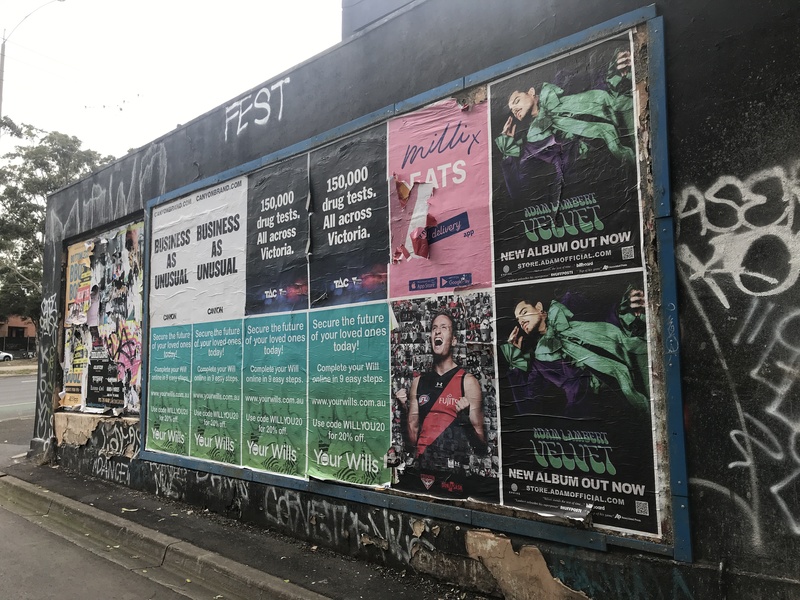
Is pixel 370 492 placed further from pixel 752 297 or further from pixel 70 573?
pixel 752 297

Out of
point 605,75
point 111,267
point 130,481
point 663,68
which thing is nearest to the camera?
point 663,68

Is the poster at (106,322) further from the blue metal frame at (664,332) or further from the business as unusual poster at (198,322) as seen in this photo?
the blue metal frame at (664,332)

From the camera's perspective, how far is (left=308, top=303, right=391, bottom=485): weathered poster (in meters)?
4.50

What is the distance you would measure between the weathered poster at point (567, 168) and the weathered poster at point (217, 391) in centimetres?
330

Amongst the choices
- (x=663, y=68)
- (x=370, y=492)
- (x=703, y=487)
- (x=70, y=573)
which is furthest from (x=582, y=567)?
(x=70, y=573)

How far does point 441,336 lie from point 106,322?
20.1 ft

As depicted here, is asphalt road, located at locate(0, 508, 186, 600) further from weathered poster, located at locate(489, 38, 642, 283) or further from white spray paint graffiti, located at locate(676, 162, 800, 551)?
white spray paint graffiti, located at locate(676, 162, 800, 551)

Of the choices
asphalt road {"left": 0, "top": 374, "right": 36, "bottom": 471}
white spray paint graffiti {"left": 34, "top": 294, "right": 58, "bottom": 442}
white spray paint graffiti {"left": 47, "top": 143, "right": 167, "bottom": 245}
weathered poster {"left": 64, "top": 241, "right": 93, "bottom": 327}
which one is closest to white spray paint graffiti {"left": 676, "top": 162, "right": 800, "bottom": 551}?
white spray paint graffiti {"left": 47, "top": 143, "right": 167, "bottom": 245}

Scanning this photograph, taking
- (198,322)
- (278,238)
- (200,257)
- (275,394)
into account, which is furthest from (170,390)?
(278,238)

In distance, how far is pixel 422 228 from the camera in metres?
4.26

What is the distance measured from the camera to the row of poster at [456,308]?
3275 mm

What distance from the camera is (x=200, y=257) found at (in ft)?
21.1

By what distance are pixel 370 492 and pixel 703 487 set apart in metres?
2.48

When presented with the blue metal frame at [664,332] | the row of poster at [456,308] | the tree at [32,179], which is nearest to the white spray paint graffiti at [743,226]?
the blue metal frame at [664,332]
